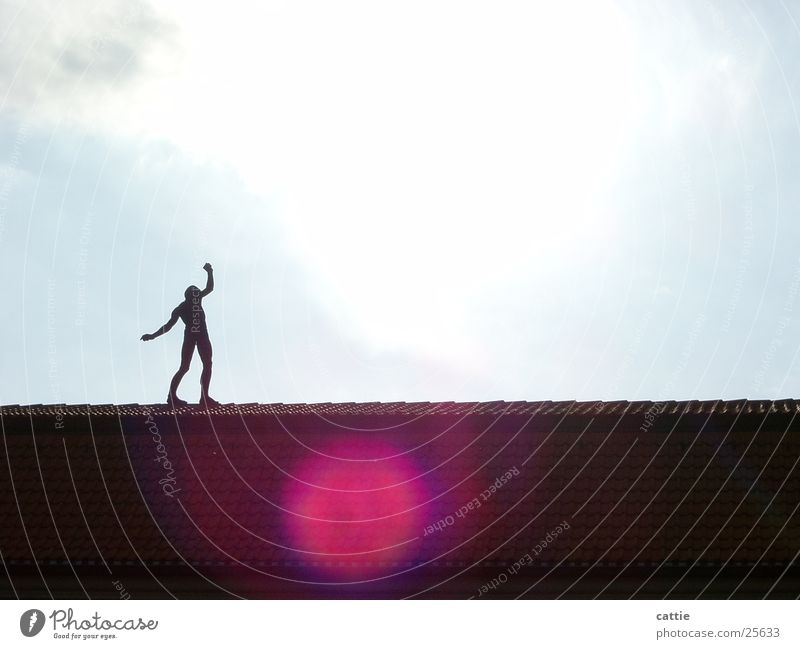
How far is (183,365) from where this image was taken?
19578mm

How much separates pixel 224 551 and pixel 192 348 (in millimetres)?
5248

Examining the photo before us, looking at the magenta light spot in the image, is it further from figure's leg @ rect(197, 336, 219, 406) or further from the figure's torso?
the figure's torso

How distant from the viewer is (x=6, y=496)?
17.8 meters

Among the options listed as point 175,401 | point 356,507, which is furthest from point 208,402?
point 356,507

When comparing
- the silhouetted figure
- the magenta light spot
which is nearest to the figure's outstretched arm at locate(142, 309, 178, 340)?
the silhouetted figure

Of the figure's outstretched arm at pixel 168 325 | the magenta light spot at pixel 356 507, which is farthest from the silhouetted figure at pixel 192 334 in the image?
the magenta light spot at pixel 356 507

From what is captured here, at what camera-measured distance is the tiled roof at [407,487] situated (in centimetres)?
1530

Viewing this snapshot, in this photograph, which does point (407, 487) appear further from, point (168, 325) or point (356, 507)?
point (168, 325)

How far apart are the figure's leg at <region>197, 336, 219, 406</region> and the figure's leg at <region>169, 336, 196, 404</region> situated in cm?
18

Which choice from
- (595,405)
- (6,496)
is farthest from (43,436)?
(595,405)

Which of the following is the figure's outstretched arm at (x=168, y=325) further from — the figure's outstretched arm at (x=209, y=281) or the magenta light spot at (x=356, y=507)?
the magenta light spot at (x=356, y=507)

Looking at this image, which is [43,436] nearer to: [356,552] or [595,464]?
[356,552]

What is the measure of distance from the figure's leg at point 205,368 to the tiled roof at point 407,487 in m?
1.35

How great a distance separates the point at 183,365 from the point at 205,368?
47 cm
